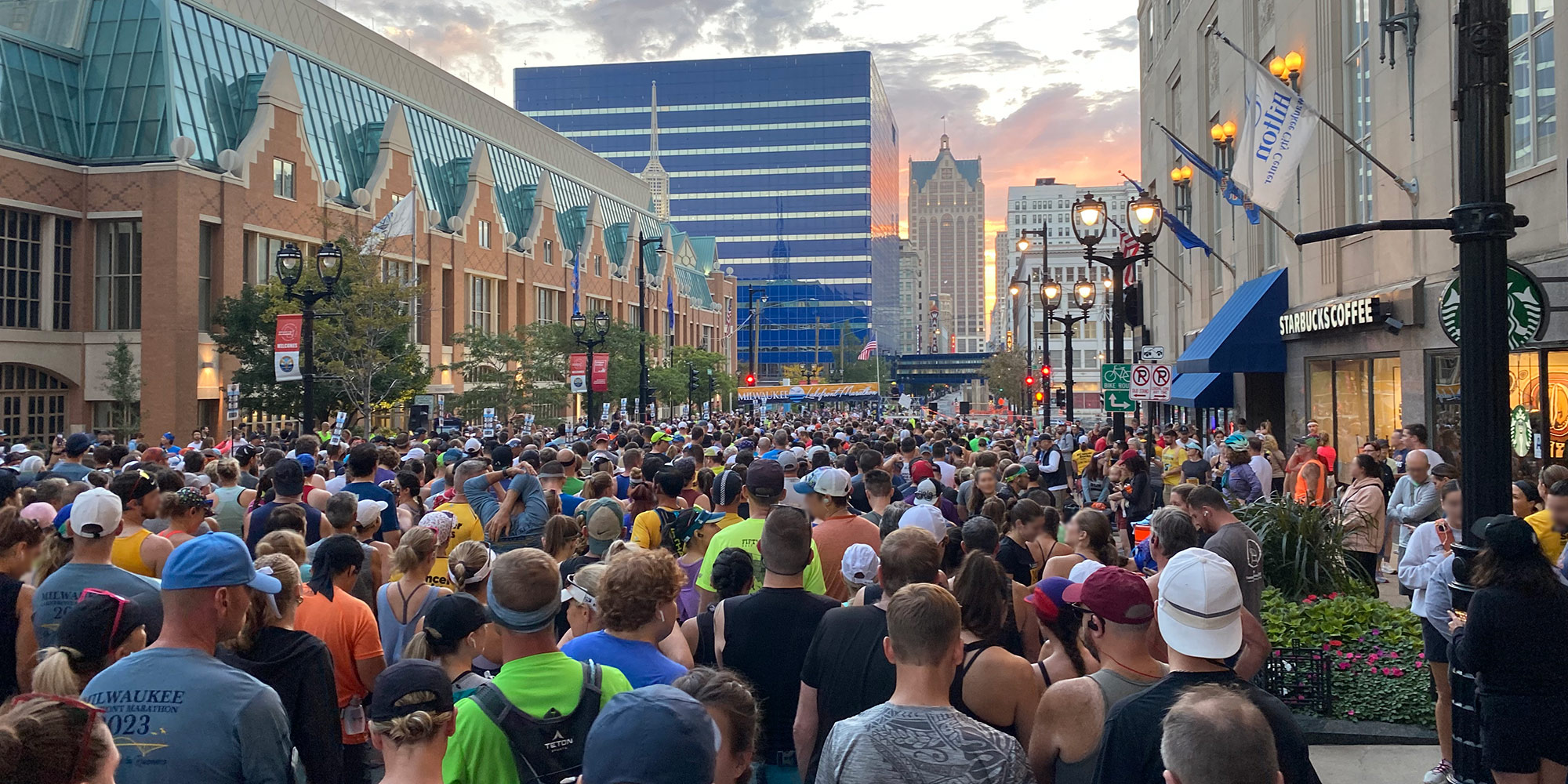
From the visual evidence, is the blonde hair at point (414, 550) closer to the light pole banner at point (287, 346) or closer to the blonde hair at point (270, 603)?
the blonde hair at point (270, 603)

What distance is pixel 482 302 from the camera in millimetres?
63312

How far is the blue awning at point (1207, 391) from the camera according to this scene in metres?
28.6

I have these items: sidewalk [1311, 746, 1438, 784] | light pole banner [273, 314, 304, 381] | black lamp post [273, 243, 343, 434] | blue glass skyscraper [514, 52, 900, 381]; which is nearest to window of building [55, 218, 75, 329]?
black lamp post [273, 243, 343, 434]

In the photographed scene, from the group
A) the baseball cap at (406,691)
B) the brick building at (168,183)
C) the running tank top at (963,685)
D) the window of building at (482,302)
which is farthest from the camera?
the window of building at (482,302)

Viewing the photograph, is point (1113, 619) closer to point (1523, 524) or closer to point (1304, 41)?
point (1523, 524)

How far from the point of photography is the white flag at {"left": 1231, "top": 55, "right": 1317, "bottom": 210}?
15.4m

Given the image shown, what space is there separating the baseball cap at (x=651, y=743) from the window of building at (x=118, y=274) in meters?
44.7

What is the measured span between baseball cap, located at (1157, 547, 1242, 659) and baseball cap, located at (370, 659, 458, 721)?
2508 mm

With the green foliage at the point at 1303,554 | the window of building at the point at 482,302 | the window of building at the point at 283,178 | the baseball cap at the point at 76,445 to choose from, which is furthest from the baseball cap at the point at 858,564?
the window of building at the point at 482,302

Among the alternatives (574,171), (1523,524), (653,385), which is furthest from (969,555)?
(574,171)

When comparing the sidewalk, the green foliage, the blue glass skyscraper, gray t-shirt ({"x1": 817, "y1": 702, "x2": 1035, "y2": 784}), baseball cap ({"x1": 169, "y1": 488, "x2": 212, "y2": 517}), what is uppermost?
the blue glass skyscraper

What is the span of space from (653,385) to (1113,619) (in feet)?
192

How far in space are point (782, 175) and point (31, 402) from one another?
11312 cm

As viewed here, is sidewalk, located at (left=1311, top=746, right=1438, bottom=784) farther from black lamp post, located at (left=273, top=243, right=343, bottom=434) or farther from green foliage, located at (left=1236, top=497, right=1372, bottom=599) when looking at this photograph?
black lamp post, located at (left=273, top=243, right=343, bottom=434)
